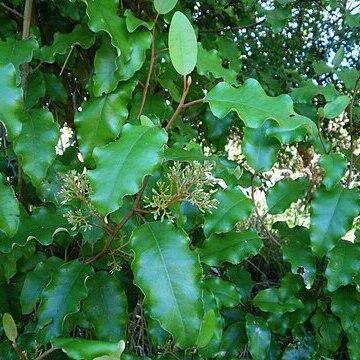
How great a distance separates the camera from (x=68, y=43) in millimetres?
1110

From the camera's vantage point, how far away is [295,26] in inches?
136

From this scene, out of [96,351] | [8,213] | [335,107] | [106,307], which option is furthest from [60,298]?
[335,107]

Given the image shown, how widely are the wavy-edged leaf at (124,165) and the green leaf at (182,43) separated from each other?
5.5 inches

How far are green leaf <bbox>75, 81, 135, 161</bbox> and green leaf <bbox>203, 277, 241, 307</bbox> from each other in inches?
15.1

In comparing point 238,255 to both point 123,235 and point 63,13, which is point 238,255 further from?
point 63,13

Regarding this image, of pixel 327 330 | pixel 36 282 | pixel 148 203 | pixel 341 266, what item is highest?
pixel 148 203

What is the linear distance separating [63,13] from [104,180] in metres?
0.69

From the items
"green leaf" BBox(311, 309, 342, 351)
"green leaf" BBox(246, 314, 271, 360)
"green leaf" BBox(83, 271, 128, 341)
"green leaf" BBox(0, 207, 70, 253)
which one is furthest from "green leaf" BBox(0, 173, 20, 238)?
"green leaf" BBox(311, 309, 342, 351)

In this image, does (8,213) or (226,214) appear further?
(226,214)

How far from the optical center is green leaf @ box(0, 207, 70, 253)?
1.03m

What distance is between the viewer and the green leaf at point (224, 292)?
1164mm

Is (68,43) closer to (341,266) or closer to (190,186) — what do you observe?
(190,186)

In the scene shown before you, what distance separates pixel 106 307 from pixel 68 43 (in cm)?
53

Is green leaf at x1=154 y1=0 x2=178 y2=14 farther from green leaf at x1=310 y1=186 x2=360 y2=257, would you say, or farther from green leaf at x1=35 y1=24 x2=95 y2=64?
green leaf at x1=310 y1=186 x2=360 y2=257
